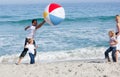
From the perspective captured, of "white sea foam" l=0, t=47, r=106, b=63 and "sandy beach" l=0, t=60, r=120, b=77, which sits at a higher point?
"sandy beach" l=0, t=60, r=120, b=77

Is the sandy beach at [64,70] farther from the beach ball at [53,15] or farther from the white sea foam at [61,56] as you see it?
the white sea foam at [61,56]

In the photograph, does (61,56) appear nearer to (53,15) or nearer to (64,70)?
(53,15)

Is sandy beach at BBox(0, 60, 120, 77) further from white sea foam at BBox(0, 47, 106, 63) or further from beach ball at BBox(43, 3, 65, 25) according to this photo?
white sea foam at BBox(0, 47, 106, 63)

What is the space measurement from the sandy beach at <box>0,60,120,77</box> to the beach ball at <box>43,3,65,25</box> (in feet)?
4.54

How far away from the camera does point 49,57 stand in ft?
48.4

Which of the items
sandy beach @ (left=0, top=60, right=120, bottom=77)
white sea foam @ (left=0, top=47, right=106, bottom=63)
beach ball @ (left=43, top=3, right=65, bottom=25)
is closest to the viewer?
sandy beach @ (left=0, top=60, right=120, bottom=77)

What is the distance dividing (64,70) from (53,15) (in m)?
1.80

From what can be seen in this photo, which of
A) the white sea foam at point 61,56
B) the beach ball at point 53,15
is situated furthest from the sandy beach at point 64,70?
the white sea foam at point 61,56

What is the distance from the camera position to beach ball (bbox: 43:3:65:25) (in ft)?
32.4

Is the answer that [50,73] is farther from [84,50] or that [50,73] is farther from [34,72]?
[84,50]

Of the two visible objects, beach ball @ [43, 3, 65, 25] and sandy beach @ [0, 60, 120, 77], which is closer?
sandy beach @ [0, 60, 120, 77]

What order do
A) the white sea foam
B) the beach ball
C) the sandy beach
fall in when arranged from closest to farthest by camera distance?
the sandy beach → the beach ball → the white sea foam

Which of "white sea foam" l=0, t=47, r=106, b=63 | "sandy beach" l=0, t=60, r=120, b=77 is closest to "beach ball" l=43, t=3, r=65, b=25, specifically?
"sandy beach" l=0, t=60, r=120, b=77

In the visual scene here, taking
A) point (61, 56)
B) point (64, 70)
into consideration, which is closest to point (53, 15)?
point (64, 70)
